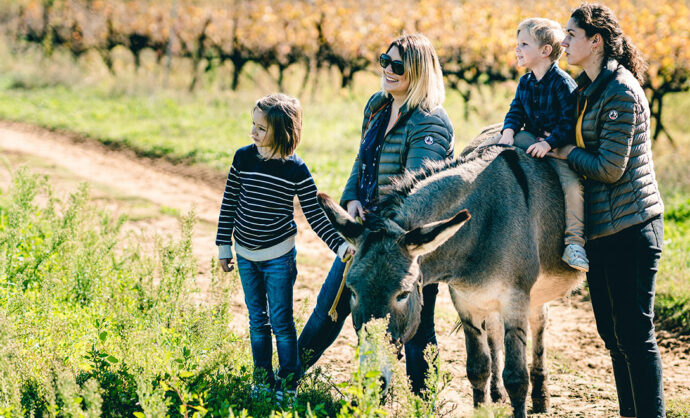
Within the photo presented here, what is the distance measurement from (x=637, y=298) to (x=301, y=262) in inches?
171

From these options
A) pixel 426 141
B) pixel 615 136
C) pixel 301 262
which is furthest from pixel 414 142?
pixel 301 262

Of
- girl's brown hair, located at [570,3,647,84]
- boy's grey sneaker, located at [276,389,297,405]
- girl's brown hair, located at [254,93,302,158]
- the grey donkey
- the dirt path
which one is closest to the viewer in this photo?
the grey donkey

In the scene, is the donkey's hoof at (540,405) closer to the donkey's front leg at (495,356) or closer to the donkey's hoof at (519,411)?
the donkey's front leg at (495,356)

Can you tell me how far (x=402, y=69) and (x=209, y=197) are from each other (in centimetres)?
617

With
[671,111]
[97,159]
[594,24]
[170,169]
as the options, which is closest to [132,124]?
[97,159]

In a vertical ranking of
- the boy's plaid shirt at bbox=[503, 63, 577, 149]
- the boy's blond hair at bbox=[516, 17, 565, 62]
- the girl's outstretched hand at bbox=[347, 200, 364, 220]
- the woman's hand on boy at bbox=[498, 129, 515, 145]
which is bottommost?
the girl's outstretched hand at bbox=[347, 200, 364, 220]

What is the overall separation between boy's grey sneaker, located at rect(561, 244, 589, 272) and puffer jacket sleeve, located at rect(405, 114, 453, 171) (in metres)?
0.90

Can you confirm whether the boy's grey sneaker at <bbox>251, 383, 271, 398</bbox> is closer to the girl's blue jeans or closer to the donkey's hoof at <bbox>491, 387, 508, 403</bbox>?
the girl's blue jeans

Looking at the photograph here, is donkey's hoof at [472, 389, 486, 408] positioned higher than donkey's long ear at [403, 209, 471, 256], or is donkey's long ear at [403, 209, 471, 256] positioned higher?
donkey's long ear at [403, 209, 471, 256]

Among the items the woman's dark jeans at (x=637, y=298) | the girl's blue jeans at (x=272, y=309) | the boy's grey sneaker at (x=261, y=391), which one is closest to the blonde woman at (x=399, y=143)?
the girl's blue jeans at (x=272, y=309)

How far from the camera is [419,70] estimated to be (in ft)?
11.5

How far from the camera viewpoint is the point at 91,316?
467 cm

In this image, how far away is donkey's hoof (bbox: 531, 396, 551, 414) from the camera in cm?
423

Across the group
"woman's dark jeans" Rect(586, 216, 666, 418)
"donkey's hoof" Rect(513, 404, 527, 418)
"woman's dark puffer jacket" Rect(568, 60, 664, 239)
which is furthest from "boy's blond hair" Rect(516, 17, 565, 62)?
"donkey's hoof" Rect(513, 404, 527, 418)
